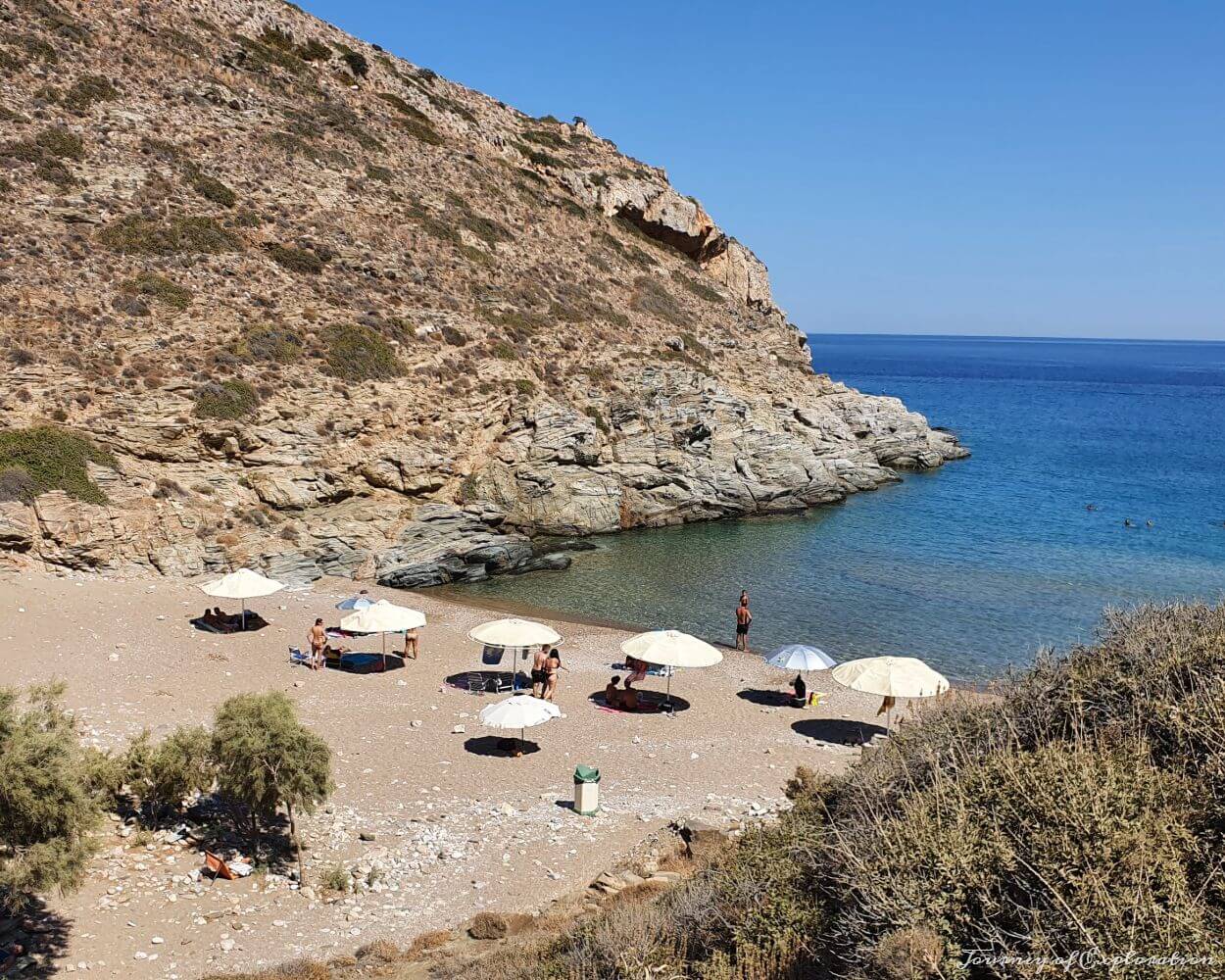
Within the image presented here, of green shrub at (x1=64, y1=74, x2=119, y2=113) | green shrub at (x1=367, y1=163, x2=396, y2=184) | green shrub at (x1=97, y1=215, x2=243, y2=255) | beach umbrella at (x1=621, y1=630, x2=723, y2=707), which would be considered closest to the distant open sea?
beach umbrella at (x1=621, y1=630, x2=723, y2=707)

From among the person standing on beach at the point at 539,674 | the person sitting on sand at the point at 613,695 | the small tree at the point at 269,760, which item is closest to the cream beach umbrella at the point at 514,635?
the person standing on beach at the point at 539,674

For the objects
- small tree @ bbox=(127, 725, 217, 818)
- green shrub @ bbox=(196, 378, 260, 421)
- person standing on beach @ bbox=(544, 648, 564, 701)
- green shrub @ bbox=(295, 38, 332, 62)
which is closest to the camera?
small tree @ bbox=(127, 725, 217, 818)

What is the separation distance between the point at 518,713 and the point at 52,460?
18.1 meters

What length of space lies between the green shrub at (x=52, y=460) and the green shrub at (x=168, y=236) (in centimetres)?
1157

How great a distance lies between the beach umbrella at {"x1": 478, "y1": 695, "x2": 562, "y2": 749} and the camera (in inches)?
611

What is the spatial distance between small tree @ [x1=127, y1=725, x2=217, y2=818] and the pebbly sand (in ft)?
2.29

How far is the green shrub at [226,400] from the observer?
94.8 feet

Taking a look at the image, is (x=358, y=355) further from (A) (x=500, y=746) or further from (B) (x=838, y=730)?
(B) (x=838, y=730)

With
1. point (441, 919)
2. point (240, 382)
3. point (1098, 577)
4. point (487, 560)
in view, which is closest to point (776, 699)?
point (441, 919)

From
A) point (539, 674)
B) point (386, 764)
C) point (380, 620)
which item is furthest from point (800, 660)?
point (380, 620)

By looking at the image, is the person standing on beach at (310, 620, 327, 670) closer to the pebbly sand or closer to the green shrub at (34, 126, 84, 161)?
the pebbly sand

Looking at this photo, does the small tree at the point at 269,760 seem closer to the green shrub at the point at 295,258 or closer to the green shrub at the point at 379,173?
the green shrub at the point at 295,258

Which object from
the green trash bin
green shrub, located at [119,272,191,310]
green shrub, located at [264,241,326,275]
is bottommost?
the green trash bin

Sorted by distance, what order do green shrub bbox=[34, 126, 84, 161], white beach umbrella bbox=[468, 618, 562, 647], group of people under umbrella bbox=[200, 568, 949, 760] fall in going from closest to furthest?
group of people under umbrella bbox=[200, 568, 949, 760], white beach umbrella bbox=[468, 618, 562, 647], green shrub bbox=[34, 126, 84, 161]
